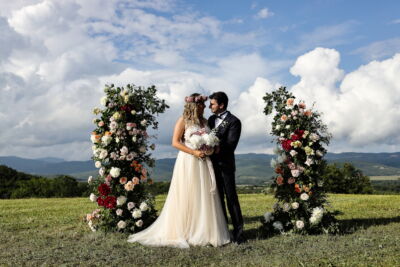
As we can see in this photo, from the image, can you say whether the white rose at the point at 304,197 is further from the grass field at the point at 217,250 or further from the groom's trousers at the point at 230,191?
the groom's trousers at the point at 230,191

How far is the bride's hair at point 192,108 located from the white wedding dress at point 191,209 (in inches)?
6.6

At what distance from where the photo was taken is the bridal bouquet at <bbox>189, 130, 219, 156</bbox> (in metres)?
8.90

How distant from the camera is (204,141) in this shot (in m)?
8.94

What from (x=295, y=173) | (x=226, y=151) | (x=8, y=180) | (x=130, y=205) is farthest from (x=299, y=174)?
(x=8, y=180)

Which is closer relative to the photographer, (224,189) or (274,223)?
(224,189)

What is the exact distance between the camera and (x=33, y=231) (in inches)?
456

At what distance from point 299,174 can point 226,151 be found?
230cm

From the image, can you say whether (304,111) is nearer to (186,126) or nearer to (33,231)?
(186,126)

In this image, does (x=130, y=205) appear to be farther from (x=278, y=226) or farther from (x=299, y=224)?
(x=299, y=224)

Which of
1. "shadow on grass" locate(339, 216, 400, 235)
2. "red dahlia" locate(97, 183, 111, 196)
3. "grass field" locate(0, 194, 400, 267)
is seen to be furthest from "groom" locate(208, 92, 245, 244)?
"red dahlia" locate(97, 183, 111, 196)

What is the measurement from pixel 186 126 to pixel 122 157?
2.30m

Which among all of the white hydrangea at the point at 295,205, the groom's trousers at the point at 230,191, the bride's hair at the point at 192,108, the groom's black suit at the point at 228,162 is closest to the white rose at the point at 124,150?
the bride's hair at the point at 192,108

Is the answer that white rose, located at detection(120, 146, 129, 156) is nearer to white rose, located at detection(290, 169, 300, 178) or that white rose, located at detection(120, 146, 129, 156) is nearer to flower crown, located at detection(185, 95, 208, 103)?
flower crown, located at detection(185, 95, 208, 103)

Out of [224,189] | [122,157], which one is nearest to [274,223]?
[224,189]
